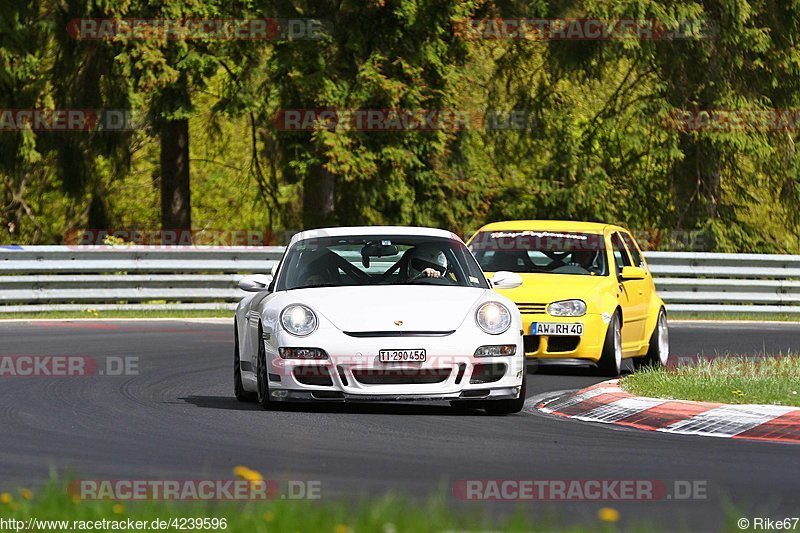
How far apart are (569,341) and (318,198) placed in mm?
16979

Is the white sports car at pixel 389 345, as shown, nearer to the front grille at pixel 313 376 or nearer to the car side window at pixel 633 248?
the front grille at pixel 313 376

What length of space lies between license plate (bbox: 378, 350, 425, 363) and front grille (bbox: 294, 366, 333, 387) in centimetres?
41

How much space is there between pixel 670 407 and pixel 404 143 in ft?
63.8

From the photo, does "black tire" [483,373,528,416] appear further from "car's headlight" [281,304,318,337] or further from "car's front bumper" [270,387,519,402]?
"car's headlight" [281,304,318,337]

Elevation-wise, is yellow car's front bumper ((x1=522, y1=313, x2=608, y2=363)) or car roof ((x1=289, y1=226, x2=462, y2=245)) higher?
car roof ((x1=289, y1=226, x2=462, y2=245))

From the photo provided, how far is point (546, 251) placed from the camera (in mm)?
16797

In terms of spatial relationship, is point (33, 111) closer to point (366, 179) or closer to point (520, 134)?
point (366, 179)

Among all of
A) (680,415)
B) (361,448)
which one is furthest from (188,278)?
(361,448)

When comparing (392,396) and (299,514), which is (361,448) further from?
(299,514)

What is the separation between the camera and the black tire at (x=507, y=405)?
11.9 metres

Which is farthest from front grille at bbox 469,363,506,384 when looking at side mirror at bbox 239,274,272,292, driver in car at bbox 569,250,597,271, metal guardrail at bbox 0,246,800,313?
metal guardrail at bbox 0,246,800,313

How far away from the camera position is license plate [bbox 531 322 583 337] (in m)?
15.4

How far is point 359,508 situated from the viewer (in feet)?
22.9

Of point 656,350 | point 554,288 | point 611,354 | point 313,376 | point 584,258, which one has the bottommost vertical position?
point 656,350
